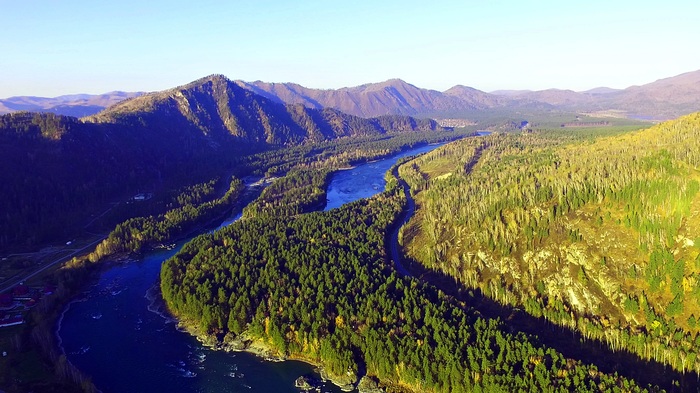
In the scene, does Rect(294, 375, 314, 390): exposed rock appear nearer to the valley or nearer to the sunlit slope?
the valley

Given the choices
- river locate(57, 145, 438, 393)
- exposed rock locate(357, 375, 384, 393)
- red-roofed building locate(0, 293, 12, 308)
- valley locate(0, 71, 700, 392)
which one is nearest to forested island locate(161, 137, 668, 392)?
valley locate(0, 71, 700, 392)

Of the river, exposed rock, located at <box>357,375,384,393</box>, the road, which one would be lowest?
the river

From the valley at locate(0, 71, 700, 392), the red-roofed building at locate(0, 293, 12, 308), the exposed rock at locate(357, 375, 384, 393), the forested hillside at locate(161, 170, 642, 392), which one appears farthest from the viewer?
the red-roofed building at locate(0, 293, 12, 308)

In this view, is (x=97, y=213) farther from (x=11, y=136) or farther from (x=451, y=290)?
(x=451, y=290)

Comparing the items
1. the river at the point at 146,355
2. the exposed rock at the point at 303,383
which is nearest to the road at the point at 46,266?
the river at the point at 146,355

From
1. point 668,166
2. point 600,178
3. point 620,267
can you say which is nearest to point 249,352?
point 620,267

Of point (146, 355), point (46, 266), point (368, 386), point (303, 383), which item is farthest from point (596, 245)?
point (46, 266)

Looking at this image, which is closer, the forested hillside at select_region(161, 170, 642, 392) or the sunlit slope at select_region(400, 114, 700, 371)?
the forested hillside at select_region(161, 170, 642, 392)
